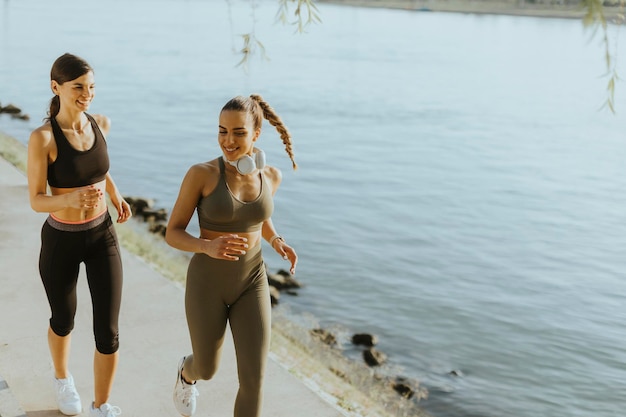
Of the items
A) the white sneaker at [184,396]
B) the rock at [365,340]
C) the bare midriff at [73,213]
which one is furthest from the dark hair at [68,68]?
the rock at [365,340]

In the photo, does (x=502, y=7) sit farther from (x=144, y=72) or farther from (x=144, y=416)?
(x=144, y=416)

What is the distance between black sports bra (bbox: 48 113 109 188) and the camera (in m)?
4.28

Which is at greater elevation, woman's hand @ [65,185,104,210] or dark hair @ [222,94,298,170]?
dark hair @ [222,94,298,170]

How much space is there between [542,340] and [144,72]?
33901 millimetres

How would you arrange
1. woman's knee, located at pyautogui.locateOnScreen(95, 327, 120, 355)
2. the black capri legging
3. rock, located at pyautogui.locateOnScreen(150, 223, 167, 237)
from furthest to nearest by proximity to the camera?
rock, located at pyautogui.locateOnScreen(150, 223, 167, 237), woman's knee, located at pyautogui.locateOnScreen(95, 327, 120, 355), the black capri legging

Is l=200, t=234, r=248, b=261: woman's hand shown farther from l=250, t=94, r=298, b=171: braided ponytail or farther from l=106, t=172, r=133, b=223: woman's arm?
l=106, t=172, r=133, b=223: woman's arm

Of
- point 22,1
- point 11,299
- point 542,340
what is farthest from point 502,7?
point 11,299

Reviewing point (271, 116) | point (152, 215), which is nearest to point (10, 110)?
point (152, 215)

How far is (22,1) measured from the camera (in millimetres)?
110125

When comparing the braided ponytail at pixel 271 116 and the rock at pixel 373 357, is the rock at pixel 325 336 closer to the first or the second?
the rock at pixel 373 357

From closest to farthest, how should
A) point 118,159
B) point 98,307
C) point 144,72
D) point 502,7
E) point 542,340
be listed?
point 98,307 → point 542,340 → point 118,159 → point 144,72 → point 502,7

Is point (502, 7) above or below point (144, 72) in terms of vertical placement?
above

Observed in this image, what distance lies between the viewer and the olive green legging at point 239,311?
159 inches

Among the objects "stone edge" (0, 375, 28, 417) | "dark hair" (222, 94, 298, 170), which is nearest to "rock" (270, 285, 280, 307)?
"stone edge" (0, 375, 28, 417)
